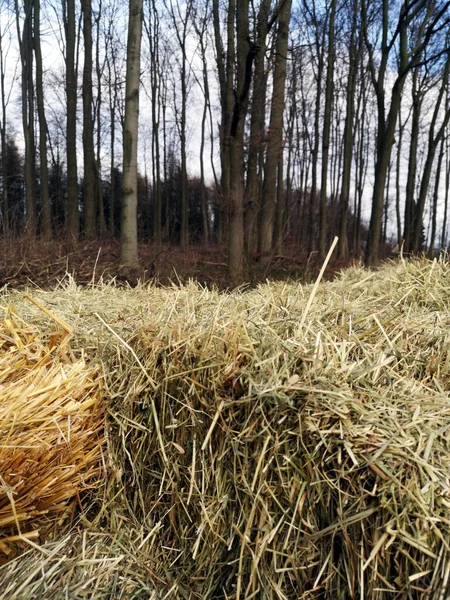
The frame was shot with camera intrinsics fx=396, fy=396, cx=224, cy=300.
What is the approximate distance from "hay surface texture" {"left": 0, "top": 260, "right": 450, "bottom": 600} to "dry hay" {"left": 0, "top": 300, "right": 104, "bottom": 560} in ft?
0.26

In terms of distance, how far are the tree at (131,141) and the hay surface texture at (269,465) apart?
498cm

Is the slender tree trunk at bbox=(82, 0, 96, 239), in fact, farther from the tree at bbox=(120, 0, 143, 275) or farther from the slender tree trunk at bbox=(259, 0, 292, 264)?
the tree at bbox=(120, 0, 143, 275)

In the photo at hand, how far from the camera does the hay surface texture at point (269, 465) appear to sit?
3.17 ft

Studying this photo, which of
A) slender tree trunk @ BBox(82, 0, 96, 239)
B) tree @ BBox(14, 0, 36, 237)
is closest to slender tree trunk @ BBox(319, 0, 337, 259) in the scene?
slender tree trunk @ BBox(82, 0, 96, 239)

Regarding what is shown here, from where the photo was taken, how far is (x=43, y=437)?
1152mm

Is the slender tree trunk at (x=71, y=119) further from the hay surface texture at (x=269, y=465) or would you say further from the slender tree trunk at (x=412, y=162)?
the slender tree trunk at (x=412, y=162)

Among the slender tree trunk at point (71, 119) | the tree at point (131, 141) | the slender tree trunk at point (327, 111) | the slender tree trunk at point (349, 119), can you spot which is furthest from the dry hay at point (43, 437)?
the slender tree trunk at point (349, 119)

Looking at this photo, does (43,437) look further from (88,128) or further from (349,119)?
(349,119)

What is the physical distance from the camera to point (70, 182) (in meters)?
11.2

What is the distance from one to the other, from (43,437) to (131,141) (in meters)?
6.03

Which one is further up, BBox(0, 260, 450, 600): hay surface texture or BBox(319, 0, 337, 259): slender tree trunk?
BBox(319, 0, 337, 259): slender tree trunk

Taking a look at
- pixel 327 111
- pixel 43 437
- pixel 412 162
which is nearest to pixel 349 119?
pixel 327 111

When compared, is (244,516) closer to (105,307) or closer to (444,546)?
(444,546)

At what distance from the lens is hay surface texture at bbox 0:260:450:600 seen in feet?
3.17
